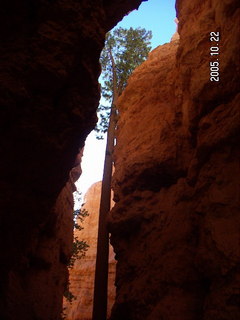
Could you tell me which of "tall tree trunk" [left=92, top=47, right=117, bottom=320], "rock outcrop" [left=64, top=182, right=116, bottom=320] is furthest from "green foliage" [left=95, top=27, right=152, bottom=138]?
"rock outcrop" [left=64, top=182, right=116, bottom=320]

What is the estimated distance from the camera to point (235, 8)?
7691mm

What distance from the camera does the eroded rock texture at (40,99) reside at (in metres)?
5.32

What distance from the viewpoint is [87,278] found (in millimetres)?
34750

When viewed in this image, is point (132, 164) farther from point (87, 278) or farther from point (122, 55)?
point (87, 278)

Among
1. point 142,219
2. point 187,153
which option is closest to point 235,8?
point 187,153

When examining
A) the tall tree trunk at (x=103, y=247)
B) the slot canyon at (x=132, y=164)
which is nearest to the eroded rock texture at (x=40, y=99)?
the slot canyon at (x=132, y=164)

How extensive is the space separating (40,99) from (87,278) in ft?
107

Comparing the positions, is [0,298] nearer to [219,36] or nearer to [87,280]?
[219,36]

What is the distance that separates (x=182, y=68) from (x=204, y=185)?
4.07m

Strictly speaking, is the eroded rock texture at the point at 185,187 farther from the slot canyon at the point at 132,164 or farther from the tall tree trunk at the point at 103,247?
the tall tree trunk at the point at 103,247

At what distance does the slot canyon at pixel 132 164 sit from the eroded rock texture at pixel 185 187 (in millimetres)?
36

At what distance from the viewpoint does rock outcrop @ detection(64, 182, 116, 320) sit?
3069 cm

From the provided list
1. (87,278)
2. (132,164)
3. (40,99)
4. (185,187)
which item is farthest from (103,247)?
(87,278)

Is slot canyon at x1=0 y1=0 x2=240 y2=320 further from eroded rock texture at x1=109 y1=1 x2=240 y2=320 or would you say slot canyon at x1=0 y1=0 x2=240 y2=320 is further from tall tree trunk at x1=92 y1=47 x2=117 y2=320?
tall tree trunk at x1=92 y1=47 x2=117 y2=320
